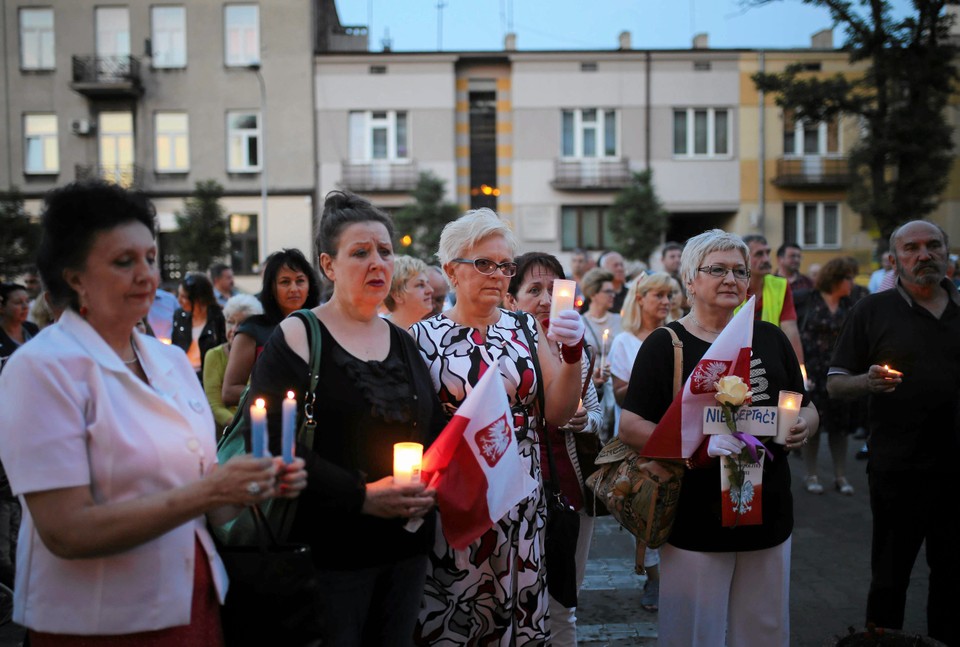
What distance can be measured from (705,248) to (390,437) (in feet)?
5.97

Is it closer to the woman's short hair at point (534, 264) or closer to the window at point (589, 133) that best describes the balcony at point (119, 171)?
the window at point (589, 133)

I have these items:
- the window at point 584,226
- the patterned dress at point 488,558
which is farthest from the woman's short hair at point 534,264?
the window at point 584,226

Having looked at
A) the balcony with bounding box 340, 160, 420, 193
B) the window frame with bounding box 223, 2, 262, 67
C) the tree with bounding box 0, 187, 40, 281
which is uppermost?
the window frame with bounding box 223, 2, 262, 67

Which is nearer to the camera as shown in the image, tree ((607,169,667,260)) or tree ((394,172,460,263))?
tree ((394,172,460,263))

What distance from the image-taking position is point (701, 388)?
322cm

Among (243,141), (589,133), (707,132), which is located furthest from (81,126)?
(707,132)

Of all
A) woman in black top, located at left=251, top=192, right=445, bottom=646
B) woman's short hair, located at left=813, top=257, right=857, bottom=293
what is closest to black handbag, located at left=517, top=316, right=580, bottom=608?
woman in black top, located at left=251, top=192, right=445, bottom=646

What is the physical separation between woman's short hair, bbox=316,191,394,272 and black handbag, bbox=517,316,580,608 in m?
0.93

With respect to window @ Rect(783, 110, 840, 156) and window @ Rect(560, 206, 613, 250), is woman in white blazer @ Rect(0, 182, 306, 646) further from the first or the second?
window @ Rect(783, 110, 840, 156)

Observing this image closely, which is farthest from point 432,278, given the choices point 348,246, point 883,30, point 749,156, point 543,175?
point 749,156

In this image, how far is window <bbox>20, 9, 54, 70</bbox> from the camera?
26.7m

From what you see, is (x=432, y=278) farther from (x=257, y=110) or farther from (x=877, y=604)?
(x=257, y=110)

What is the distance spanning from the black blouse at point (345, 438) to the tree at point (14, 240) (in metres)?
21.0

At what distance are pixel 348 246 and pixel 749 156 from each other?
27.3 m
